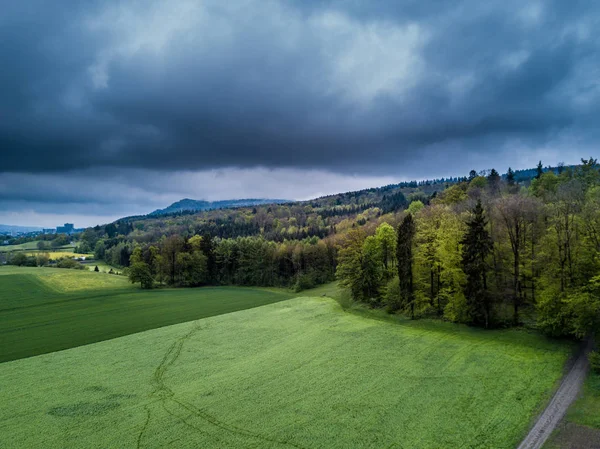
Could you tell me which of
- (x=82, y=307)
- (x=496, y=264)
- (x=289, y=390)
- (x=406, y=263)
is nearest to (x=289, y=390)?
(x=289, y=390)

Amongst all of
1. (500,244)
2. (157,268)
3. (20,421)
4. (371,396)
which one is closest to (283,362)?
(371,396)

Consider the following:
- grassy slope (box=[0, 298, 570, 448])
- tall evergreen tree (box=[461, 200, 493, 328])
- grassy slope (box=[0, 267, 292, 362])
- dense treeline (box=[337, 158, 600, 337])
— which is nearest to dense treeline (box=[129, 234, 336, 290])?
grassy slope (box=[0, 267, 292, 362])

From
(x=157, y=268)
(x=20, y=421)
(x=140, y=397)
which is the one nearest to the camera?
(x=20, y=421)

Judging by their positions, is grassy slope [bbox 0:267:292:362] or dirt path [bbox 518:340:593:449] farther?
grassy slope [bbox 0:267:292:362]

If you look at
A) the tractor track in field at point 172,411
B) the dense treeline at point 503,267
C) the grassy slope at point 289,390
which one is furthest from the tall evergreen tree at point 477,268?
the tractor track in field at point 172,411

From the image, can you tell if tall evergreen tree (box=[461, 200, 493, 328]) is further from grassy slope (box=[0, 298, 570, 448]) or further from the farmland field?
grassy slope (box=[0, 298, 570, 448])

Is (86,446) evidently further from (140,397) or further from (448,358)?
(448,358)
